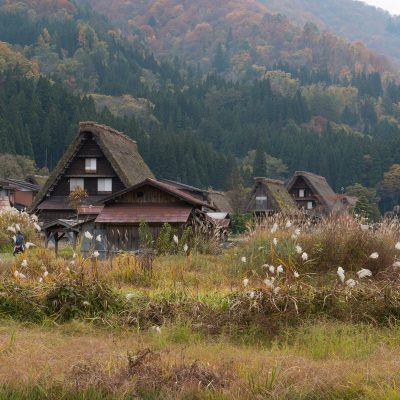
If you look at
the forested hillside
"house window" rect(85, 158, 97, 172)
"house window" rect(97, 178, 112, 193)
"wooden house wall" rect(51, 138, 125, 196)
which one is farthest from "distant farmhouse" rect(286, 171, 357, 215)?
"house window" rect(85, 158, 97, 172)

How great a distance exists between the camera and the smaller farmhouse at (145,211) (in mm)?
21034

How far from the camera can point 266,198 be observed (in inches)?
1960

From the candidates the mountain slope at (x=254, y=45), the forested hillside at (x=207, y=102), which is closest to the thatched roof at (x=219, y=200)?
the forested hillside at (x=207, y=102)

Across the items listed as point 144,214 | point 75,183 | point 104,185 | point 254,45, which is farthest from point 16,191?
point 254,45

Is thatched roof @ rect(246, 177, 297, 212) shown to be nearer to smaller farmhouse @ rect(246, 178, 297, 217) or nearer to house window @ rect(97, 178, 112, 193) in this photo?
smaller farmhouse @ rect(246, 178, 297, 217)

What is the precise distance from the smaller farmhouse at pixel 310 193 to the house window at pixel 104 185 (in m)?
26.8

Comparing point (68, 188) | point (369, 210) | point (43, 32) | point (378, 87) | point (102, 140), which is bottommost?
point (369, 210)

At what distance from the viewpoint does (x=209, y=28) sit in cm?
19475

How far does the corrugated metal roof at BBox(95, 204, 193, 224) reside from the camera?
20.8 meters

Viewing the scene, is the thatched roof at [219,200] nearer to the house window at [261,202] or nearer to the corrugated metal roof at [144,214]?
the house window at [261,202]

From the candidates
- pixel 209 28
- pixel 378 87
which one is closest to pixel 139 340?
pixel 378 87

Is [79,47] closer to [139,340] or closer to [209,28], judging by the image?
[209,28]

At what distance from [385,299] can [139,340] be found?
3146 mm

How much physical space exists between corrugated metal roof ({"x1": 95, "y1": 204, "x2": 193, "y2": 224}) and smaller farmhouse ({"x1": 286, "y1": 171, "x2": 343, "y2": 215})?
112ft
